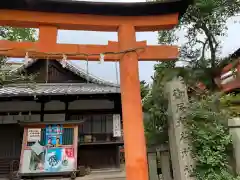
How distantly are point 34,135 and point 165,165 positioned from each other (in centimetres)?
670

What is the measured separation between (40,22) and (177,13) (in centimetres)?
255

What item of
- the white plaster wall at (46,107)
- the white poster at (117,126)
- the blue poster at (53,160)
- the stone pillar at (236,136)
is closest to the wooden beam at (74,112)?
the white plaster wall at (46,107)

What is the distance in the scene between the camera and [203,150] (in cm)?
404

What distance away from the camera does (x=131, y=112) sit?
4.56 meters

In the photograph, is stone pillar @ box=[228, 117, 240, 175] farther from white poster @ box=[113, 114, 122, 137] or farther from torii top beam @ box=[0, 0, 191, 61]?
white poster @ box=[113, 114, 122, 137]

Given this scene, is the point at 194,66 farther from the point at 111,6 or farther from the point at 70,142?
the point at 70,142

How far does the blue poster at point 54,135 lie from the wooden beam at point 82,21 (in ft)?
20.2

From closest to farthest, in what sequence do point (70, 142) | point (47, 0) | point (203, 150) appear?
1. point (203, 150)
2. point (47, 0)
3. point (70, 142)

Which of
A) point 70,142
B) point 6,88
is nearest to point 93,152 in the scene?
point 70,142

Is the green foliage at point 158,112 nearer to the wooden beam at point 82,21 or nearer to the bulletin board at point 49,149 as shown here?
the wooden beam at point 82,21

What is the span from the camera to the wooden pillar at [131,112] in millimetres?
4395

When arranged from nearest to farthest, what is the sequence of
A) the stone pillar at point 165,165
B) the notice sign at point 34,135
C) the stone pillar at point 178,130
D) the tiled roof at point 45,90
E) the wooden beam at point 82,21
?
1. the stone pillar at point 178,130
2. the wooden beam at point 82,21
3. the stone pillar at point 165,165
4. the notice sign at point 34,135
5. the tiled roof at point 45,90

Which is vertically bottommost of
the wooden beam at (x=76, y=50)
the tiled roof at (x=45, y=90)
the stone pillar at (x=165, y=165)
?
the stone pillar at (x=165, y=165)

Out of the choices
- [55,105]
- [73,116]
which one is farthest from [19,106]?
[73,116]
